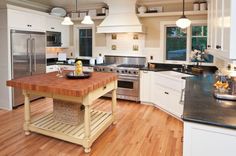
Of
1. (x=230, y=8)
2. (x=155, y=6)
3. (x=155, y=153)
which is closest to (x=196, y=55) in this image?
(x=155, y=6)

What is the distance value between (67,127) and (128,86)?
2314 mm

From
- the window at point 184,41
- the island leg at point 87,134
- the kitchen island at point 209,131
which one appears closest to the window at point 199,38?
the window at point 184,41

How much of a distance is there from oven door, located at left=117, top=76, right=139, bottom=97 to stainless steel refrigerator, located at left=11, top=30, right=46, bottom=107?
2139mm

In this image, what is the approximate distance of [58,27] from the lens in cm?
604

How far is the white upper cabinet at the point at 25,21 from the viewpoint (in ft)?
14.6

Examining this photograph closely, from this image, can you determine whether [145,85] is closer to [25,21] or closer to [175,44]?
[175,44]

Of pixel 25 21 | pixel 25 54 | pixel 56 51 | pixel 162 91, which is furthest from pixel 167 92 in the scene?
pixel 56 51

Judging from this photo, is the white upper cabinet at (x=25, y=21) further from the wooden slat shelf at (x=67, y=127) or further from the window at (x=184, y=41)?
the window at (x=184, y=41)

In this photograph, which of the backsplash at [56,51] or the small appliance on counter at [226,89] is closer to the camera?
the small appliance on counter at [226,89]

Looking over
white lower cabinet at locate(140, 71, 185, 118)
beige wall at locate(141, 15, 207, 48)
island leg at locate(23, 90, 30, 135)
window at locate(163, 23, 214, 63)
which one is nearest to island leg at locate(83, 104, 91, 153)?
island leg at locate(23, 90, 30, 135)

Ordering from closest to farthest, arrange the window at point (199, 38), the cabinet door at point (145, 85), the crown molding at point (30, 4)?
the window at point (199, 38) < the cabinet door at point (145, 85) < the crown molding at point (30, 4)

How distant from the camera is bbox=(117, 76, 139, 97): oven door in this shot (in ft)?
17.1

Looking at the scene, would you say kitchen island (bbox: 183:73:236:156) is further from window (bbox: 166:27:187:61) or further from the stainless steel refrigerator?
the stainless steel refrigerator

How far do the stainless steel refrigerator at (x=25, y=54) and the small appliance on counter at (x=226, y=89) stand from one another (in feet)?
13.7
